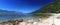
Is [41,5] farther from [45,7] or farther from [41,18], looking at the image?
Result: [41,18]

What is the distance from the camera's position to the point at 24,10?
153 centimetres

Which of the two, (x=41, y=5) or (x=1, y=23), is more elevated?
(x=41, y=5)

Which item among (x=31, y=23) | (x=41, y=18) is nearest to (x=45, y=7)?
(x=41, y=18)

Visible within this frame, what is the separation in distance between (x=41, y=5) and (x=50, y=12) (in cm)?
16

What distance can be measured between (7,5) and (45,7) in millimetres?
518

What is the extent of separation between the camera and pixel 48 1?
159 cm

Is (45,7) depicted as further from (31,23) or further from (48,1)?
(31,23)

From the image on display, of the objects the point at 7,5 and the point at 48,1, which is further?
the point at 48,1

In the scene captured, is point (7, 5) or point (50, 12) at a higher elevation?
point (7, 5)

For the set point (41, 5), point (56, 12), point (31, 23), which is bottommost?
point (31, 23)

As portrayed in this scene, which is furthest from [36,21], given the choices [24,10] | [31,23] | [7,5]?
[7,5]

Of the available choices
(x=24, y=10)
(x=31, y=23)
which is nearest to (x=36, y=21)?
(x=31, y=23)

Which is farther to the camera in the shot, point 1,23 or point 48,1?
point 48,1

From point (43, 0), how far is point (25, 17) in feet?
1.14
